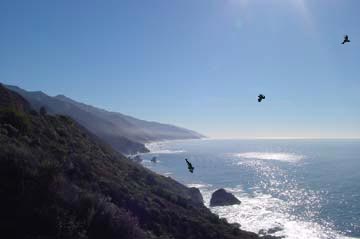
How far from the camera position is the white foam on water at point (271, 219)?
52.2 metres

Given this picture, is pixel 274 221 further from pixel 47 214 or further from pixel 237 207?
pixel 47 214

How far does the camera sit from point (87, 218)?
1269cm

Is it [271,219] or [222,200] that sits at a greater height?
[222,200]

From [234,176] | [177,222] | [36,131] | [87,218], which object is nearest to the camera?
[87,218]

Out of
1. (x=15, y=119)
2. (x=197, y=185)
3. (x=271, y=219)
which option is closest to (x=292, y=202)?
(x=271, y=219)

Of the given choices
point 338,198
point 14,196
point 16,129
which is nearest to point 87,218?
point 14,196

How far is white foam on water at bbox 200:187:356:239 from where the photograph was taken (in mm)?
52188

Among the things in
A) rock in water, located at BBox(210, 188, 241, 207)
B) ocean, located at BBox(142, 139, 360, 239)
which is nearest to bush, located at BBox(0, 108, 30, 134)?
ocean, located at BBox(142, 139, 360, 239)

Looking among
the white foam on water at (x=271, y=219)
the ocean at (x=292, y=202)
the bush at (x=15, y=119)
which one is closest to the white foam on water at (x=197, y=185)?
the ocean at (x=292, y=202)

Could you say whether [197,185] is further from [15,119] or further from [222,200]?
[15,119]

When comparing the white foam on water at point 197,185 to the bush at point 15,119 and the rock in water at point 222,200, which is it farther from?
the bush at point 15,119

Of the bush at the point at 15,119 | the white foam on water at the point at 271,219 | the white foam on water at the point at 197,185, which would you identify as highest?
the bush at the point at 15,119

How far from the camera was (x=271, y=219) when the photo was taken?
200 ft

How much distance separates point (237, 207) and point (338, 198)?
2461cm
